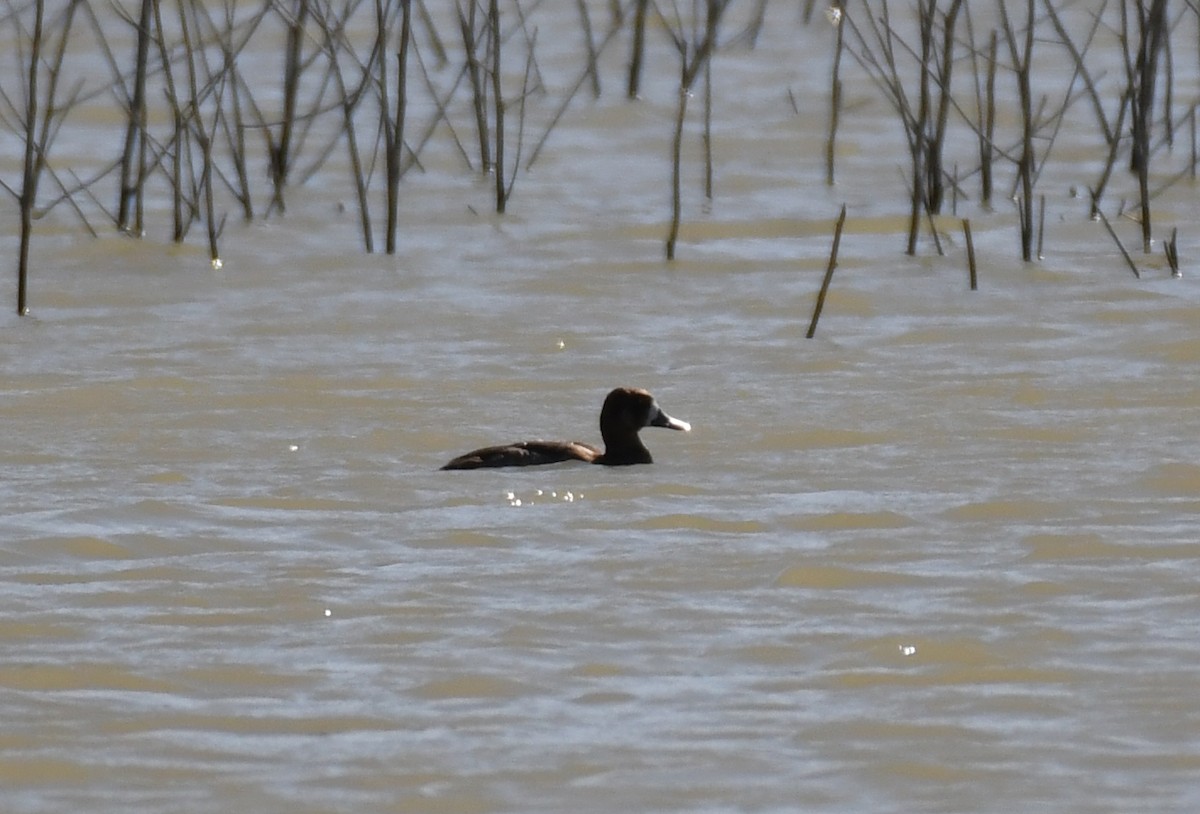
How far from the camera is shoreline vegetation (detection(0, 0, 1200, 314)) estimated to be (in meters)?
9.97

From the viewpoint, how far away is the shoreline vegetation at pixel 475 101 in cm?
997

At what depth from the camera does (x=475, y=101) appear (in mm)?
11164

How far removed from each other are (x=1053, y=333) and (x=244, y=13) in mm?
9051

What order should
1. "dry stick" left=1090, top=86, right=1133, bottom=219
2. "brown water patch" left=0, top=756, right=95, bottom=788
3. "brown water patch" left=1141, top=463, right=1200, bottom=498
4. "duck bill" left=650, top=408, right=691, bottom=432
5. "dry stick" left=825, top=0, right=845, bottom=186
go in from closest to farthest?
"brown water patch" left=0, top=756, right=95, bottom=788 → "brown water patch" left=1141, top=463, right=1200, bottom=498 → "duck bill" left=650, top=408, right=691, bottom=432 → "dry stick" left=825, top=0, right=845, bottom=186 → "dry stick" left=1090, top=86, right=1133, bottom=219

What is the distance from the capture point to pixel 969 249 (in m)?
9.80

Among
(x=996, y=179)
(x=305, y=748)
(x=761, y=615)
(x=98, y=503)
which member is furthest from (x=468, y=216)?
(x=305, y=748)

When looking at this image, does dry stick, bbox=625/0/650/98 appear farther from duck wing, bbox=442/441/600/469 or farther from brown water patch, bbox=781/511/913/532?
brown water patch, bbox=781/511/913/532

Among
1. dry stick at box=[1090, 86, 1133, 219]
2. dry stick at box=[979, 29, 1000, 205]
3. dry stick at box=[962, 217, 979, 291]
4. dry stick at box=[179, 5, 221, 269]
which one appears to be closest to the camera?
dry stick at box=[179, 5, 221, 269]

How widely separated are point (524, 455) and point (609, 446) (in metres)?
0.39

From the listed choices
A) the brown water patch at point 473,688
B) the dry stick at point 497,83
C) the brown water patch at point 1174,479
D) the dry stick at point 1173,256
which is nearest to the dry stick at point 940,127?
the dry stick at point 1173,256

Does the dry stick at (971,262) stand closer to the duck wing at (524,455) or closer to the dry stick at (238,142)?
the duck wing at (524,455)

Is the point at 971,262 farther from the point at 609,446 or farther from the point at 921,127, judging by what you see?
the point at 609,446

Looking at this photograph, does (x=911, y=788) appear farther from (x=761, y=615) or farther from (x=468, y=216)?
(x=468, y=216)

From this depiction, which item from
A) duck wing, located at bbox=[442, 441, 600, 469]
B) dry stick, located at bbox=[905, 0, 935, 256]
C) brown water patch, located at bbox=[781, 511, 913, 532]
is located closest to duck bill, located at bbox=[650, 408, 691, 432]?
duck wing, located at bbox=[442, 441, 600, 469]
